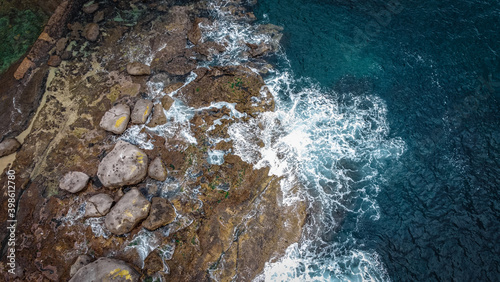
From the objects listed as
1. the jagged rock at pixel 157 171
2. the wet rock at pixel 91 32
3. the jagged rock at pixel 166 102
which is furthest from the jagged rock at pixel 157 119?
the wet rock at pixel 91 32

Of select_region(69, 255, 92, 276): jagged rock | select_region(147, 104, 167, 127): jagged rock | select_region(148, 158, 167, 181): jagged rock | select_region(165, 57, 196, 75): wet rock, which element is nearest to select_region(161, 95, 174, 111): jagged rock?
select_region(147, 104, 167, 127): jagged rock

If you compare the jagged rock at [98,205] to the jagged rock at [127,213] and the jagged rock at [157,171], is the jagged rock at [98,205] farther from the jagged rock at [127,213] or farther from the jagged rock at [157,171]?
the jagged rock at [157,171]

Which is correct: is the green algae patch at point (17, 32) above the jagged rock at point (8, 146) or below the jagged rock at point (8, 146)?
above

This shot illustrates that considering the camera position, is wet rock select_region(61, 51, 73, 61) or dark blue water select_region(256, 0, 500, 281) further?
wet rock select_region(61, 51, 73, 61)

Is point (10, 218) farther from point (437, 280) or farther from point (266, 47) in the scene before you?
point (437, 280)

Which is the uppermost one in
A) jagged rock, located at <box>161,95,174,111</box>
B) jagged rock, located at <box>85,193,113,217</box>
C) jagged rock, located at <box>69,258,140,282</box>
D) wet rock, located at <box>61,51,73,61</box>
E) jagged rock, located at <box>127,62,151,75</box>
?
jagged rock, located at <box>127,62,151,75</box>

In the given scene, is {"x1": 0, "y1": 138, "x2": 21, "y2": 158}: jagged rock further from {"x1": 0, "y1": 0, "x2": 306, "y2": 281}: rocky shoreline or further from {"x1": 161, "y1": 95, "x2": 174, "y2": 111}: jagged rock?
{"x1": 161, "y1": 95, "x2": 174, "y2": 111}: jagged rock
